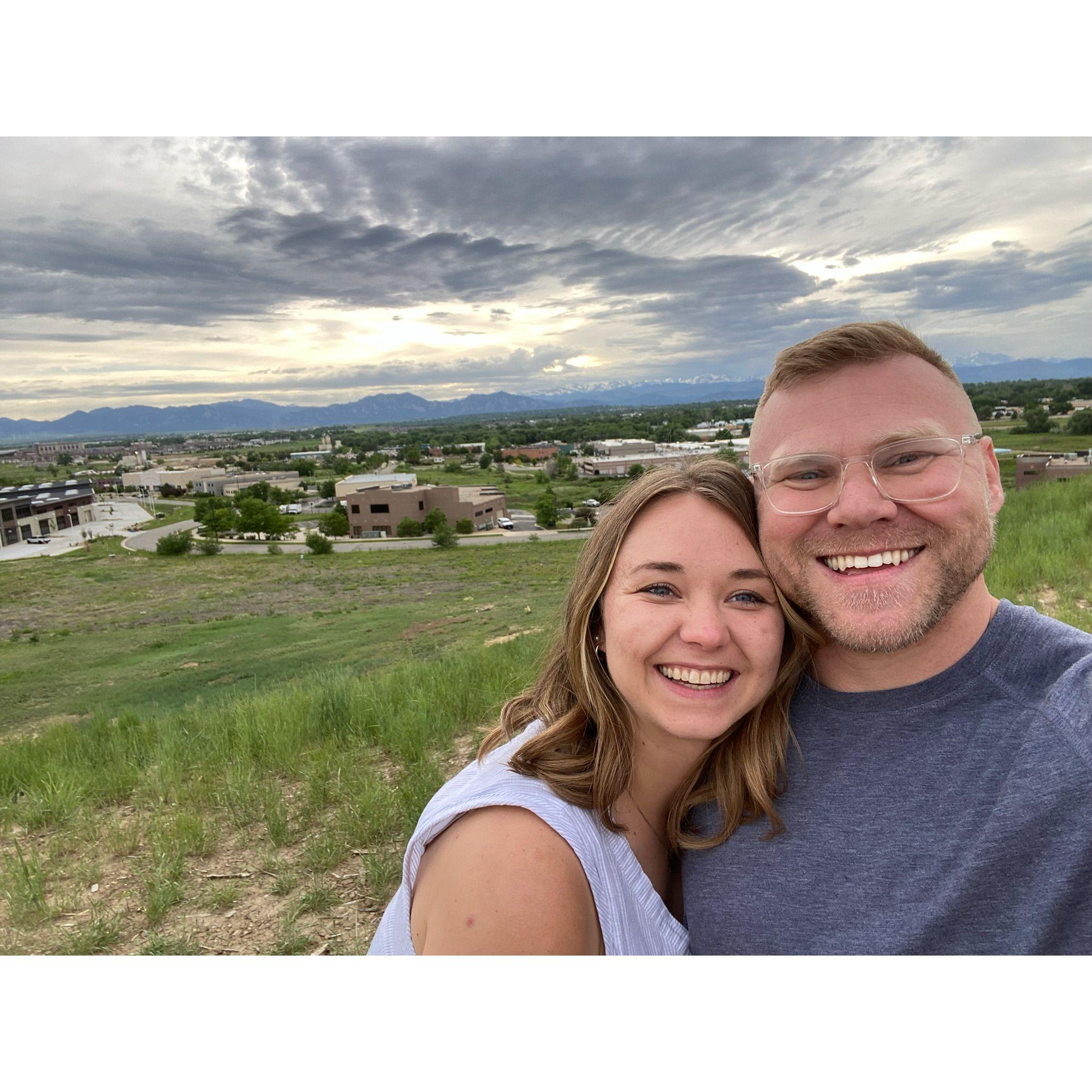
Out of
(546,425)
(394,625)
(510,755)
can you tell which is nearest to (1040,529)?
(510,755)

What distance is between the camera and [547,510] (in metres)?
11.2

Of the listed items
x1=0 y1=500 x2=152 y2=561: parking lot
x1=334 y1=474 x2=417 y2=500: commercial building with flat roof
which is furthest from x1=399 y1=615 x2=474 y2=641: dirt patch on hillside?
x1=0 y1=500 x2=152 y2=561: parking lot

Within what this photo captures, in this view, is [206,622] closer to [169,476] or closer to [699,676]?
[169,476]

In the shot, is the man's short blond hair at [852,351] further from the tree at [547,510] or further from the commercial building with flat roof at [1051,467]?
the tree at [547,510]

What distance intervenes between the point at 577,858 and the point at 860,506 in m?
0.56

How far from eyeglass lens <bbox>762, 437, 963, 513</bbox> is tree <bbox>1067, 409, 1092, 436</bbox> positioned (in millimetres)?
4193

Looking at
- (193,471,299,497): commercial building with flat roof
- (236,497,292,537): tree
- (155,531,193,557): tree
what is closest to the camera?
(193,471,299,497): commercial building with flat roof

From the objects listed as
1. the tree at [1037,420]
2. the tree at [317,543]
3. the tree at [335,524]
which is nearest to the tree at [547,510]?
the tree at [335,524]

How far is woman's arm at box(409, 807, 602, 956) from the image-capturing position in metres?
0.65

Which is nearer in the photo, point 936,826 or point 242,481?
point 936,826

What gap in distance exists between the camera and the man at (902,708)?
0.69 metres

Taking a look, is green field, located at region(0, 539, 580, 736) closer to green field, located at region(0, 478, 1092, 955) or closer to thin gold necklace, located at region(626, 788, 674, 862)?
green field, located at region(0, 478, 1092, 955)

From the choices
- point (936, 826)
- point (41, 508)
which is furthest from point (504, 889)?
point (41, 508)

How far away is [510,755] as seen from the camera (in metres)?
0.79
